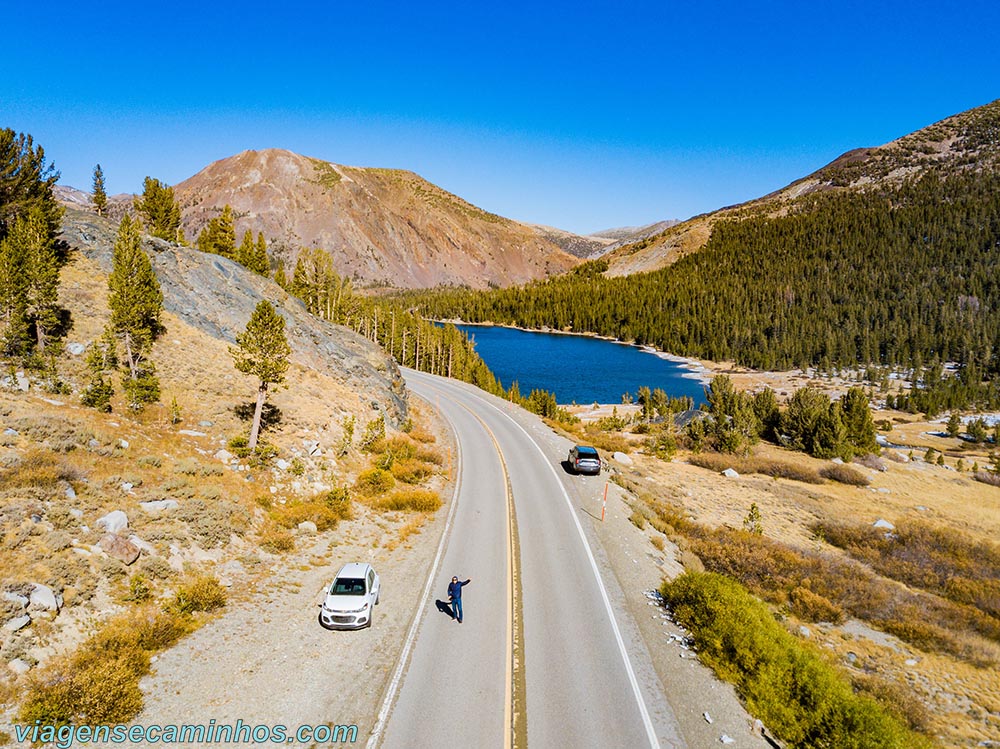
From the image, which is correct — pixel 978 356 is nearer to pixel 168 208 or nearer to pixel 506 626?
pixel 506 626

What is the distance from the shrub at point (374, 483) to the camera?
28.7 m

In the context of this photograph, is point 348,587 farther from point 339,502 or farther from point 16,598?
point 339,502

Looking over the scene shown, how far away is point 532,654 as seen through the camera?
1547 centimetres

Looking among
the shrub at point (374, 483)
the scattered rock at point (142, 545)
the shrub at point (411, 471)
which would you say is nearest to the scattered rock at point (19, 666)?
the scattered rock at point (142, 545)

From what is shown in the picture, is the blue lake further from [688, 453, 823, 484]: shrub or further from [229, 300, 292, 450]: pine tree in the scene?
[229, 300, 292, 450]: pine tree

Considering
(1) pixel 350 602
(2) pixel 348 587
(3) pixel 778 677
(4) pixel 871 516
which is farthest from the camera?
(4) pixel 871 516

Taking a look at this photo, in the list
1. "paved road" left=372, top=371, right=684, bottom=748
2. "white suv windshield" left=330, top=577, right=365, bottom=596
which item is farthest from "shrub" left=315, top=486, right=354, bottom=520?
"white suv windshield" left=330, top=577, right=365, bottom=596

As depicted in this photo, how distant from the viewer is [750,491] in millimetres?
41125

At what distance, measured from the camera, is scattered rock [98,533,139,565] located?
52.6ft

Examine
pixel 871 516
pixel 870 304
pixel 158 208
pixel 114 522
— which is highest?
pixel 870 304

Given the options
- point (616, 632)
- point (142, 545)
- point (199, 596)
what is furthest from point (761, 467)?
point (142, 545)

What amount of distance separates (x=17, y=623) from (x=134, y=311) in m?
21.8

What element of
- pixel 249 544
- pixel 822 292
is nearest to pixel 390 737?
pixel 249 544

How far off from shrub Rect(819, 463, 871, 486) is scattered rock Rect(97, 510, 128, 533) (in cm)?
5354
